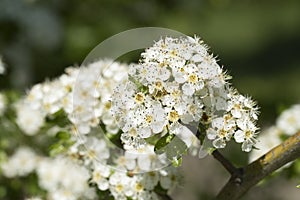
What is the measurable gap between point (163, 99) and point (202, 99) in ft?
0.39

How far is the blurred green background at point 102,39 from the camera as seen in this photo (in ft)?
14.3

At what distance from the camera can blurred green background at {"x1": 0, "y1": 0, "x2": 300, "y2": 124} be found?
14.3 feet

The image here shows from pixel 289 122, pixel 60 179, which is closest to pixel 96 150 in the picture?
pixel 60 179

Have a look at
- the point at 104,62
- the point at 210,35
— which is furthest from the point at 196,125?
the point at 210,35

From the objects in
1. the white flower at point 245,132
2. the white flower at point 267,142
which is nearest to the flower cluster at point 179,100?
the white flower at point 245,132

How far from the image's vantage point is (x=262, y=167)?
2.16 metres

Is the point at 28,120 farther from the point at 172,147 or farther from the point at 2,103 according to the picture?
the point at 172,147

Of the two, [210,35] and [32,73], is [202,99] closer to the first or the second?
[32,73]

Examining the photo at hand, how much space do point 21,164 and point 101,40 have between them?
71.2 inches

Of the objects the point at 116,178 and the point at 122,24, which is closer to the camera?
the point at 116,178

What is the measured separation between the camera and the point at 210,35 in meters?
8.20

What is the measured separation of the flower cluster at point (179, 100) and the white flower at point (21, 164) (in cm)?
129

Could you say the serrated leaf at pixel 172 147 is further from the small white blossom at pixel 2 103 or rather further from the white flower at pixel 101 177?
the small white blossom at pixel 2 103

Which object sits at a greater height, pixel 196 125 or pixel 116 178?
pixel 116 178
